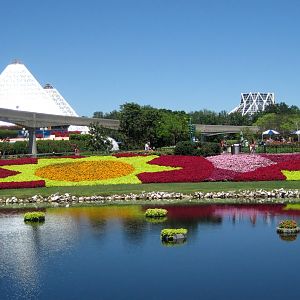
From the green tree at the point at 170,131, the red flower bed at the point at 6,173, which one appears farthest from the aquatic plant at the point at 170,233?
the green tree at the point at 170,131

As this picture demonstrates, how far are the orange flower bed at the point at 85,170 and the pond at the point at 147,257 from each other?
10430mm

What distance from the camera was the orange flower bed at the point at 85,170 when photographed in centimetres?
3699

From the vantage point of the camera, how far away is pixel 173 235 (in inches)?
811

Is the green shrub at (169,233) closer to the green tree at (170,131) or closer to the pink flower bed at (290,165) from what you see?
the pink flower bed at (290,165)

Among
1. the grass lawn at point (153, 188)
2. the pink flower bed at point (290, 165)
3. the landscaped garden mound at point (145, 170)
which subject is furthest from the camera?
the pink flower bed at point (290, 165)

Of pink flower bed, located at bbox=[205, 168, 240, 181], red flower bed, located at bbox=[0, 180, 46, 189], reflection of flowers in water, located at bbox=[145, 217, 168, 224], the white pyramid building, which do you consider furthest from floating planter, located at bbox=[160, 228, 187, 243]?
the white pyramid building

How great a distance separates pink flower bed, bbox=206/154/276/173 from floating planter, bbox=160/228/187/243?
676 inches

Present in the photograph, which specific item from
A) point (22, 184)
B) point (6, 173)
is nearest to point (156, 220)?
point (22, 184)

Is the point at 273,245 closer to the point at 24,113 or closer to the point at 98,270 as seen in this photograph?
the point at 98,270

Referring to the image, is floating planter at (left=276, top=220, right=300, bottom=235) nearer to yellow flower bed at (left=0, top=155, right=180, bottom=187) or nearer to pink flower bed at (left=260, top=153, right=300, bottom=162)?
yellow flower bed at (left=0, top=155, right=180, bottom=187)

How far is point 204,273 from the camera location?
54.3ft

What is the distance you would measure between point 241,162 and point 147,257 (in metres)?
21.9

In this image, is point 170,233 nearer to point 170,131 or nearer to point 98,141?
point 98,141

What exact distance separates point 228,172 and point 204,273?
2049 centimetres
